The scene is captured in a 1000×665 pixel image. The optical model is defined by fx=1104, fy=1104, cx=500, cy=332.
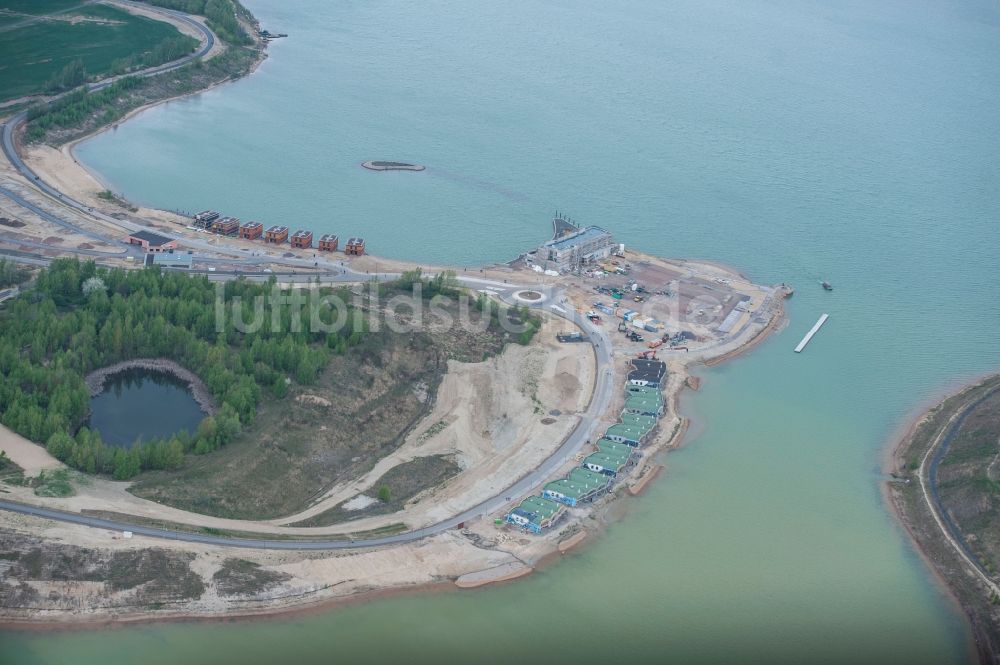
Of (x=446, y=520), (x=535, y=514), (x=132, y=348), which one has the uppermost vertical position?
(x=132, y=348)

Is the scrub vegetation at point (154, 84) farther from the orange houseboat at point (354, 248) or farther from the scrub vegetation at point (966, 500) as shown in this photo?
the scrub vegetation at point (966, 500)

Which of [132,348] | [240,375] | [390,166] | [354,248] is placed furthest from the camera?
[390,166]

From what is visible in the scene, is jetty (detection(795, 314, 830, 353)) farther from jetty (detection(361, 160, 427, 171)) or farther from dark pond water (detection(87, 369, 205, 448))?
dark pond water (detection(87, 369, 205, 448))

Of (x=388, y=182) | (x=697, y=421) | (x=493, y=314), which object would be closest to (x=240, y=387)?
(x=493, y=314)

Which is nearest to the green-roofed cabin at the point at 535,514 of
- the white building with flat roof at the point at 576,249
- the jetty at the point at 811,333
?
the jetty at the point at 811,333

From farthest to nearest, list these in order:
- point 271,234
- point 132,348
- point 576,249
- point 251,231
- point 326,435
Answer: point 576,249 < point 251,231 < point 271,234 < point 132,348 < point 326,435

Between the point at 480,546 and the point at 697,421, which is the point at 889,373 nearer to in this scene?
the point at 697,421

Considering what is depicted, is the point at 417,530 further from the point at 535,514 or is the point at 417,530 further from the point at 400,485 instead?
the point at 535,514

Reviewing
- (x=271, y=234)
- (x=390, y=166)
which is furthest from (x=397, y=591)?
(x=390, y=166)
